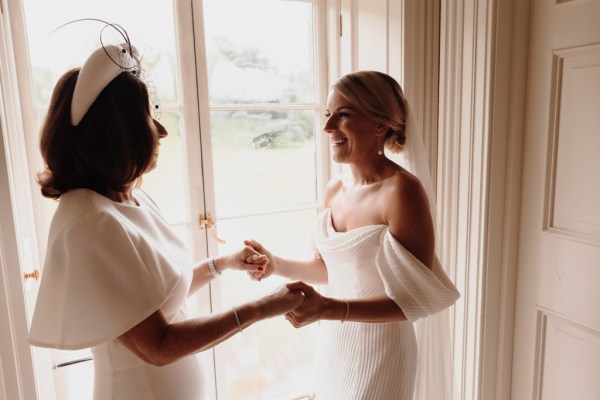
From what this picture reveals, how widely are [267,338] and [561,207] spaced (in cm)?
129

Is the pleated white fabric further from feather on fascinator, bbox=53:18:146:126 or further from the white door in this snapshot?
feather on fascinator, bbox=53:18:146:126

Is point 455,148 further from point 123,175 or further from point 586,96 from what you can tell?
point 123,175

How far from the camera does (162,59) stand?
1562 mm

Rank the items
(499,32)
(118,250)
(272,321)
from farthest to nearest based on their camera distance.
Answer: (272,321)
(499,32)
(118,250)

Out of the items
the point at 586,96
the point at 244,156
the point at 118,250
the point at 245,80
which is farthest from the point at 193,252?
the point at 586,96

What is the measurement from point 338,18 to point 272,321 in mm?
1327

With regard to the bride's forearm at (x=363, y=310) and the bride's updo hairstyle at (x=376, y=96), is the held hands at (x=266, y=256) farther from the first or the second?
the bride's updo hairstyle at (x=376, y=96)

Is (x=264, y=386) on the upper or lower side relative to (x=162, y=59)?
lower

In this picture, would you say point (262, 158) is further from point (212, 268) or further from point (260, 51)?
point (212, 268)

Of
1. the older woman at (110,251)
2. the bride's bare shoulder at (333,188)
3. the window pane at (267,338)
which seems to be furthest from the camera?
the window pane at (267,338)

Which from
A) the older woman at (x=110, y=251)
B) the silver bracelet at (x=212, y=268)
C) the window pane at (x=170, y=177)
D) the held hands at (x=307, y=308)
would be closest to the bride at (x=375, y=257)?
the held hands at (x=307, y=308)

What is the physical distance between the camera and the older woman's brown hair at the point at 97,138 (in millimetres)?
905

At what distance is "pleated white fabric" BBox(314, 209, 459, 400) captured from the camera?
3.92 ft

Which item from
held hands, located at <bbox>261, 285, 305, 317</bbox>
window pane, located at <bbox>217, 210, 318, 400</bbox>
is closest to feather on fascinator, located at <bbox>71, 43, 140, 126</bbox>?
held hands, located at <bbox>261, 285, 305, 317</bbox>
